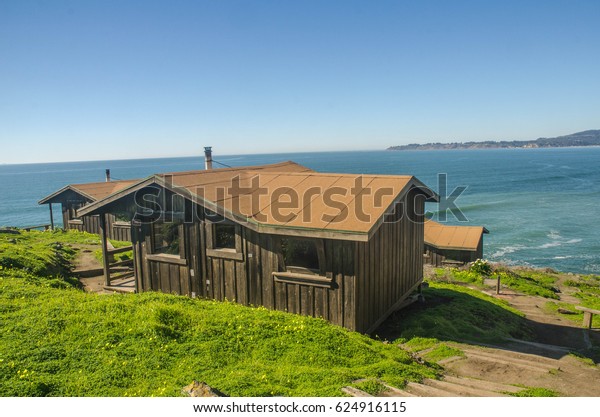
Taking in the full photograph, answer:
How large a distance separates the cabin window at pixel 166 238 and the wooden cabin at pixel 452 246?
22264 mm

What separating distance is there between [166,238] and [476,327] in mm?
10525

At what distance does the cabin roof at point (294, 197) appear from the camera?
1094 cm

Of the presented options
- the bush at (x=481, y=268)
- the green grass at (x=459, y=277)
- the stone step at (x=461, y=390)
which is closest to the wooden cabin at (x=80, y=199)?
the green grass at (x=459, y=277)

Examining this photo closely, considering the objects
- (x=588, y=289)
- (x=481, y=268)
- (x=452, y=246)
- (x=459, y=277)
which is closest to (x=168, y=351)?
(x=459, y=277)

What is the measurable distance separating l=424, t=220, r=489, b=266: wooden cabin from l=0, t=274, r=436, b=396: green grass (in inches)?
897

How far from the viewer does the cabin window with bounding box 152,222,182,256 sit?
13.6 metres

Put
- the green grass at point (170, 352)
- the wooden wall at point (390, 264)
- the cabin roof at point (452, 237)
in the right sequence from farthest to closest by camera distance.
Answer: the cabin roof at point (452, 237)
the wooden wall at point (390, 264)
the green grass at point (170, 352)

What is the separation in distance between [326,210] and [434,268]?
21284 millimetres

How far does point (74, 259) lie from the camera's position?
20.8 metres

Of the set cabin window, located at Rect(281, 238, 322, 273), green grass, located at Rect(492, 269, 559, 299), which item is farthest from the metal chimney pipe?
green grass, located at Rect(492, 269, 559, 299)

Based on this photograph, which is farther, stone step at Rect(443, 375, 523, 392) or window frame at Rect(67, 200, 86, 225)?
window frame at Rect(67, 200, 86, 225)

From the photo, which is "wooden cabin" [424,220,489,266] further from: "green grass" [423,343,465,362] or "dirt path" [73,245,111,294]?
"dirt path" [73,245,111,294]

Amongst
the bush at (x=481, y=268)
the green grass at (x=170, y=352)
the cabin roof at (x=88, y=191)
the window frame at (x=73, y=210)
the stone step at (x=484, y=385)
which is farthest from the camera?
the window frame at (x=73, y=210)

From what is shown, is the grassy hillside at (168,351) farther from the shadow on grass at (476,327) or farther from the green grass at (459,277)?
the green grass at (459,277)
